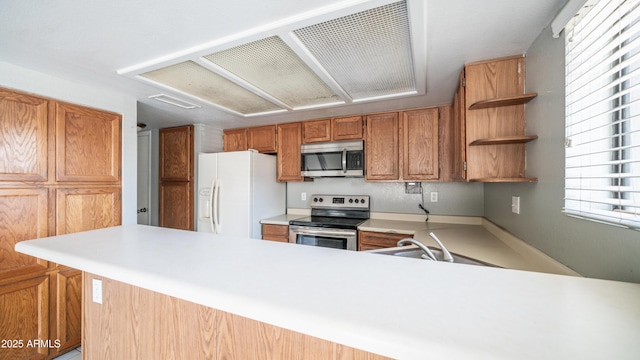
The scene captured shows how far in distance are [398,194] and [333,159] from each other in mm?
910

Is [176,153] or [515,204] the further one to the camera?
[176,153]

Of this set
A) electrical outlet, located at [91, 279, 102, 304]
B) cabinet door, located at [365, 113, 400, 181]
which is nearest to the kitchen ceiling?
cabinet door, located at [365, 113, 400, 181]

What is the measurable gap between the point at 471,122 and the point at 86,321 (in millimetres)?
2353

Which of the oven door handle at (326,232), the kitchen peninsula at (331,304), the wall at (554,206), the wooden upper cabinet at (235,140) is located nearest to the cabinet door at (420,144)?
the oven door handle at (326,232)

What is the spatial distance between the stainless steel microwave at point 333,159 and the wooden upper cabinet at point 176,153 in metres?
1.55

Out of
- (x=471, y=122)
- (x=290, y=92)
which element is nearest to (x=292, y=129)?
(x=290, y=92)

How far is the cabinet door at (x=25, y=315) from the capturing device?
1.61m

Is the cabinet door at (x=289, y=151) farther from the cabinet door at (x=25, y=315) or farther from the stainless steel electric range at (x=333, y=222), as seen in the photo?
the cabinet door at (x=25, y=315)

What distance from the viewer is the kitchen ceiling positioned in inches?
44.6

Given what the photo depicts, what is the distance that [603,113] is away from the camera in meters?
0.80

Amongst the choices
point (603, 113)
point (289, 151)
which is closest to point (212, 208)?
point (289, 151)

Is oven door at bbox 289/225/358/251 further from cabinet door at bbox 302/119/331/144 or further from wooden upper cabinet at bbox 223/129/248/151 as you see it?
wooden upper cabinet at bbox 223/129/248/151

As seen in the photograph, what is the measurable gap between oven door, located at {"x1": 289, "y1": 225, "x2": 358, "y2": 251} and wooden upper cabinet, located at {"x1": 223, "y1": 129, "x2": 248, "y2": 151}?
143 centimetres

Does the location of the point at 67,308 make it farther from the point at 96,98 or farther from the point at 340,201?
the point at 340,201
